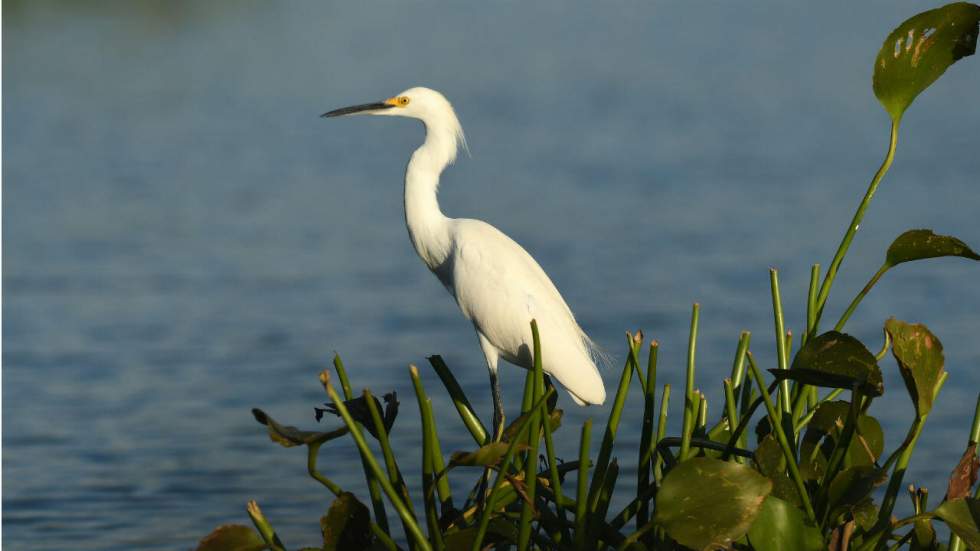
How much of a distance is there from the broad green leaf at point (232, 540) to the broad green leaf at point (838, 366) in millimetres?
995

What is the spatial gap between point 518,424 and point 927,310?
527 centimetres

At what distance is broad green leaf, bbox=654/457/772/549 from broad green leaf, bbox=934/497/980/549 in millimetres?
332

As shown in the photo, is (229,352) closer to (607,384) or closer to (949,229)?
(607,384)

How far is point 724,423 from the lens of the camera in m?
3.04

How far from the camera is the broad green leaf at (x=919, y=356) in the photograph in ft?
8.57

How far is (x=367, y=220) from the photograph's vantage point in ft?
29.7

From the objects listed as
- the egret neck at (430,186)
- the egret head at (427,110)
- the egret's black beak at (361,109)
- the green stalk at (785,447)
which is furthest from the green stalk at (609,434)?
the egret's black beak at (361,109)

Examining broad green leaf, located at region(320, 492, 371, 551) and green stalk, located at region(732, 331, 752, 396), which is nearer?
broad green leaf, located at region(320, 492, 371, 551)

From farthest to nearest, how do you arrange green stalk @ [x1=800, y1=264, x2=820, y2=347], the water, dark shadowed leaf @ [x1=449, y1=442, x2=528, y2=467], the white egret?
the water
the white egret
green stalk @ [x1=800, y1=264, x2=820, y2=347]
dark shadowed leaf @ [x1=449, y1=442, x2=528, y2=467]

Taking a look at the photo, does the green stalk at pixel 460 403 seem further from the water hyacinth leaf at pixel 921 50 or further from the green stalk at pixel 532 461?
the water hyacinth leaf at pixel 921 50

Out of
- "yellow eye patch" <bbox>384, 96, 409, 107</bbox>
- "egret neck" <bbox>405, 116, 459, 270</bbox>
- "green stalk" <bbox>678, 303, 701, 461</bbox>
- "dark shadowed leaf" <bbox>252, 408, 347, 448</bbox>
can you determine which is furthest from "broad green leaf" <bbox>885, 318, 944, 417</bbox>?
"yellow eye patch" <bbox>384, 96, 409, 107</bbox>

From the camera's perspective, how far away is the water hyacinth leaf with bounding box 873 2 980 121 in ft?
9.56

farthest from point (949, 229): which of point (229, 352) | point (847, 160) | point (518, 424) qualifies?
point (518, 424)

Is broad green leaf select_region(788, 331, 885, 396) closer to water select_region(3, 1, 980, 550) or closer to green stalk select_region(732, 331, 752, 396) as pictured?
green stalk select_region(732, 331, 752, 396)
